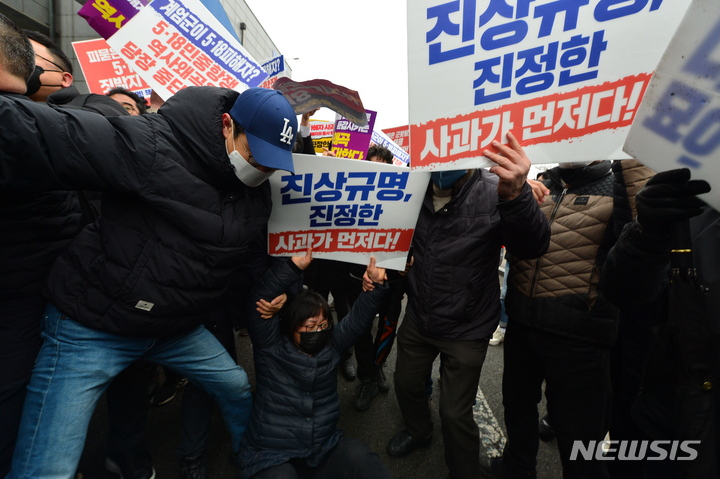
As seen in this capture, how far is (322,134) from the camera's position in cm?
505

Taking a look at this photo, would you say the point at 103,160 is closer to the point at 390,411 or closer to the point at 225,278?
the point at 225,278

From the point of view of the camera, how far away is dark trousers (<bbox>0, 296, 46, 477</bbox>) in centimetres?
117

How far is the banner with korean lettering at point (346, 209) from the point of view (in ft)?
5.64

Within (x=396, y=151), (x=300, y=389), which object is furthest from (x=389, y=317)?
(x=396, y=151)

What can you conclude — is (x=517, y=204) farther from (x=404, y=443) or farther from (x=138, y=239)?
(x=404, y=443)

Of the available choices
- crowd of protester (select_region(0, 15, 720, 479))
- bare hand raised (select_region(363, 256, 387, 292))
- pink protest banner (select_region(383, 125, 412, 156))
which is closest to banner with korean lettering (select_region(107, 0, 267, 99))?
crowd of protester (select_region(0, 15, 720, 479))

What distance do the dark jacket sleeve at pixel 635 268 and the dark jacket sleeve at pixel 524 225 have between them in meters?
0.25

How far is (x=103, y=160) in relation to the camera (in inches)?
41.7

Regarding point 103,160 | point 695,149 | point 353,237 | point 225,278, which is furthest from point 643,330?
point 103,160

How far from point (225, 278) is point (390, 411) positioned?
5.84 ft

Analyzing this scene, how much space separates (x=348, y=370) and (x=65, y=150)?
8.23 ft

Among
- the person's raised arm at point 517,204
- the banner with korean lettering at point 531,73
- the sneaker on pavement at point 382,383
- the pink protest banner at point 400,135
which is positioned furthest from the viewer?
the pink protest banner at point 400,135

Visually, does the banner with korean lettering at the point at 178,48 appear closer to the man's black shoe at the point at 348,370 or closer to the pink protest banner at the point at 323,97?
the pink protest banner at the point at 323,97

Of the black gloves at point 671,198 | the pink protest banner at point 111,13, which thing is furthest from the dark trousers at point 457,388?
the pink protest banner at point 111,13
